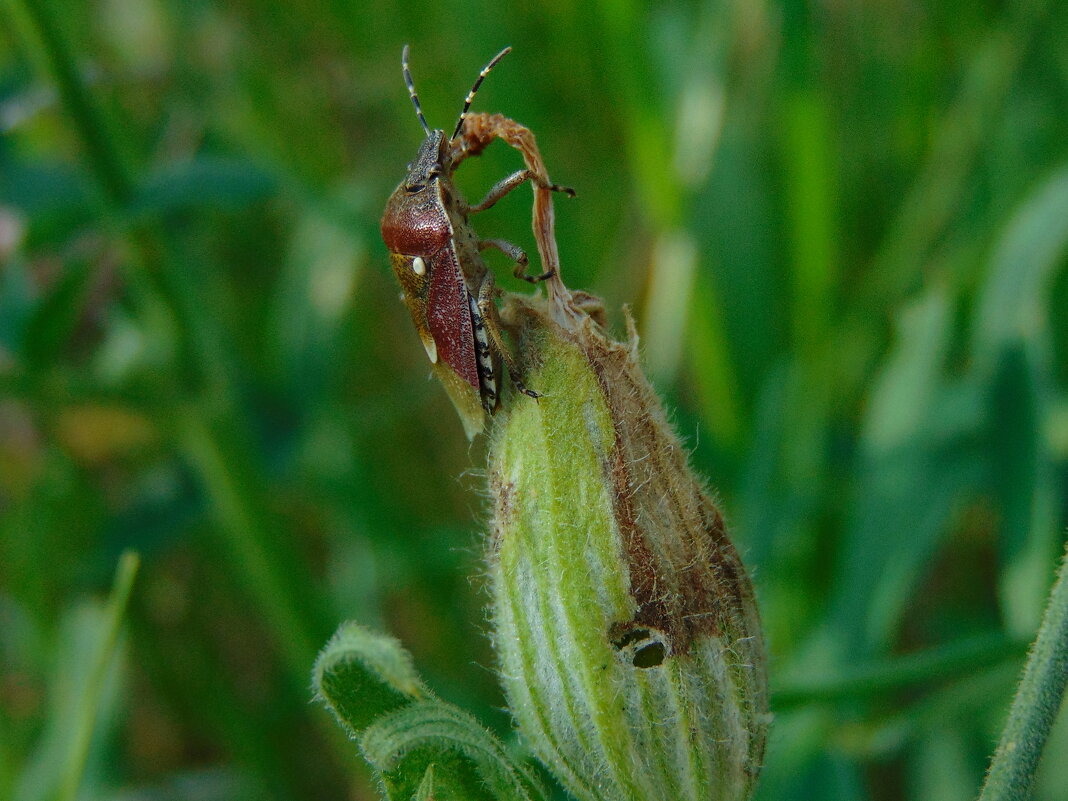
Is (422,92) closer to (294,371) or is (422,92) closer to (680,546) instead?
(294,371)

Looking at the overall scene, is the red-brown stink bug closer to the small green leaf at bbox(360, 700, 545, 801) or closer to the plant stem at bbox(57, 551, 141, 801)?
the small green leaf at bbox(360, 700, 545, 801)

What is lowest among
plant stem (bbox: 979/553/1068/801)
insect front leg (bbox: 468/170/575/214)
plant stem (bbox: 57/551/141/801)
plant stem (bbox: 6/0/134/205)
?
plant stem (bbox: 979/553/1068/801)

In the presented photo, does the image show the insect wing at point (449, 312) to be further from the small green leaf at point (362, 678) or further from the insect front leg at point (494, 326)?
the small green leaf at point (362, 678)

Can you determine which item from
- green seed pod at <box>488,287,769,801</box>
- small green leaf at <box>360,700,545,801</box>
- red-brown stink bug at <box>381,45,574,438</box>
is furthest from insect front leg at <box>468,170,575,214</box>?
small green leaf at <box>360,700,545,801</box>

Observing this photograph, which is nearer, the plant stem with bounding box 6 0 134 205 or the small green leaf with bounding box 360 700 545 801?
the small green leaf with bounding box 360 700 545 801

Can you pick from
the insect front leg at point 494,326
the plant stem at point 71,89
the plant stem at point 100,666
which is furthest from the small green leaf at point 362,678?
the plant stem at point 71,89

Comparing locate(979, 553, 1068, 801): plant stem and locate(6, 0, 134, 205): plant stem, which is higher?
locate(6, 0, 134, 205): plant stem

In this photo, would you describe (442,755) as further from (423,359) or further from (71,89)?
(423,359)

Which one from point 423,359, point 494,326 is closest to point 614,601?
point 494,326
